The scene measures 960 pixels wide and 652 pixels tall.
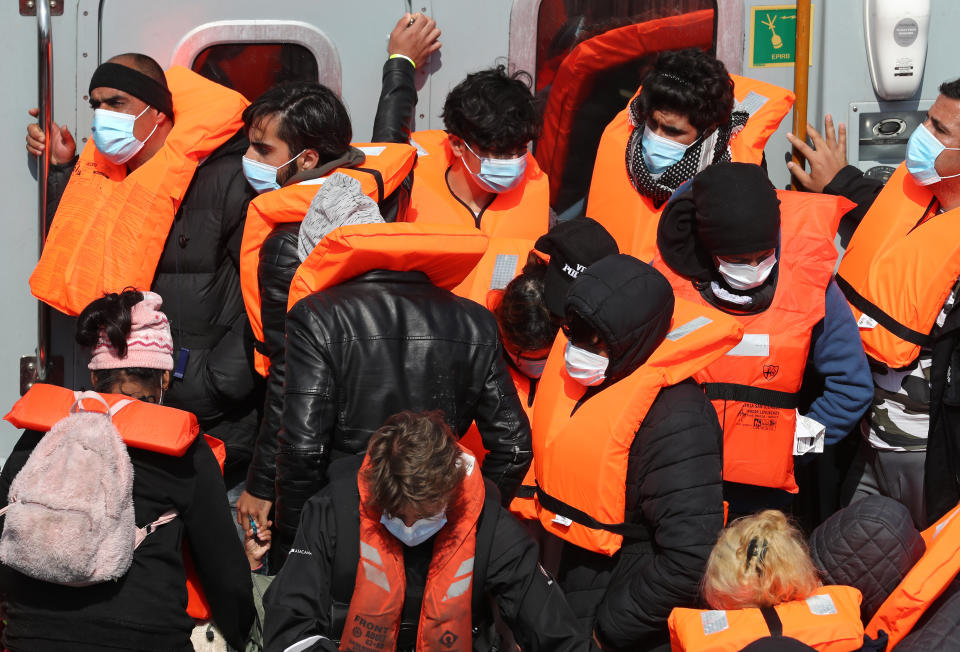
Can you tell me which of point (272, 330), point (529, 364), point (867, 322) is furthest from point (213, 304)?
point (867, 322)

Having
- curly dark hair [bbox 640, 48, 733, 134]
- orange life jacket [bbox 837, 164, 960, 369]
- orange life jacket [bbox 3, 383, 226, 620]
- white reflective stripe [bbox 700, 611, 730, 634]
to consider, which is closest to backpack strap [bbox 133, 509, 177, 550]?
orange life jacket [bbox 3, 383, 226, 620]

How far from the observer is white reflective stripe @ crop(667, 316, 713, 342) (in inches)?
114

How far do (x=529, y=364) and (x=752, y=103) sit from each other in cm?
135

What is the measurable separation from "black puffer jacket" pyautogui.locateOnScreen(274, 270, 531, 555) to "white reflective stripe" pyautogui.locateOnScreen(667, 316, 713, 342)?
1.62ft

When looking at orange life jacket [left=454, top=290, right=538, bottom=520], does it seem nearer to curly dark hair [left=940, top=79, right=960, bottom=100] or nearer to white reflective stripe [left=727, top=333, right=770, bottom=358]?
white reflective stripe [left=727, top=333, right=770, bottom=358]

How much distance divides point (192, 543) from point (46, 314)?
75.1 inches

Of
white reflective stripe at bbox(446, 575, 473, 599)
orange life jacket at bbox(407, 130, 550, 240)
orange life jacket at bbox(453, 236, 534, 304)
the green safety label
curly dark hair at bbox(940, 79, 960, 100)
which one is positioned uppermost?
the green safety label

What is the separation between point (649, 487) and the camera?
2.71m

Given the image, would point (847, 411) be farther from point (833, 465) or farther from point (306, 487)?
point (306, 487)

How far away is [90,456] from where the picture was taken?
259cm

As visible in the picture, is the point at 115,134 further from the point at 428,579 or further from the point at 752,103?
the point at 752,103

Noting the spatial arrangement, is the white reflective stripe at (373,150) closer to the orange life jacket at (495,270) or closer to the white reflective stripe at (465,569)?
the orange life jacket at (495,270)

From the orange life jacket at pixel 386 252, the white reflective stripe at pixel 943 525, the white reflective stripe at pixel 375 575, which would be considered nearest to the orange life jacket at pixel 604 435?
the orange life jacket at pixel 386 252

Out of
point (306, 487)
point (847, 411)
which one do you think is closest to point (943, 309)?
point (847, 411)
